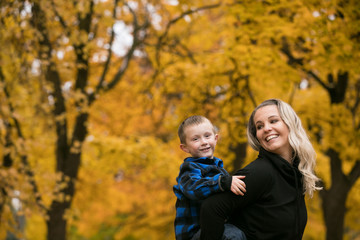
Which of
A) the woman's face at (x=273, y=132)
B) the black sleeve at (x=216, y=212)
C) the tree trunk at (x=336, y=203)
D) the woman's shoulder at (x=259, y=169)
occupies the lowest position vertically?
the black sleeve at (x=216, y=212)

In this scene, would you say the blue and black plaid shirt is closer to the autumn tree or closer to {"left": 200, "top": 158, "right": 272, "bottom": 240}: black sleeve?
{"left": 200, "top": 158, "right": 272, "bottom": 240}: black sleeve

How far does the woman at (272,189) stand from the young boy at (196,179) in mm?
71

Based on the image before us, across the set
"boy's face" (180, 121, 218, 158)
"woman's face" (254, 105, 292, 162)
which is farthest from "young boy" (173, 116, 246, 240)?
"woman's face" (254, 105, 292, 162)

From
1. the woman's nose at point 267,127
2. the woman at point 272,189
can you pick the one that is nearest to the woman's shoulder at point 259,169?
the woman at point 272,189

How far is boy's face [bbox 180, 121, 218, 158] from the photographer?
2627 mm

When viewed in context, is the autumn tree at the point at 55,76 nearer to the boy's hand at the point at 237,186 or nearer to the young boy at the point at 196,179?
the young boy at the point at 196,179

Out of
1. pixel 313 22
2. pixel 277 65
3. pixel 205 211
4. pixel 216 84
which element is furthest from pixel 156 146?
pixel 205 211

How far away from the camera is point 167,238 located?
45.2 feet

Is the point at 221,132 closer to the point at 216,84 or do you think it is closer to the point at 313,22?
the point at 216,84

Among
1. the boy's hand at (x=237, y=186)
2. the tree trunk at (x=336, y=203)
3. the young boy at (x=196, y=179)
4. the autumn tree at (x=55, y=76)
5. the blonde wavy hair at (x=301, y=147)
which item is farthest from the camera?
the tree trunk at (x=336, y=203)

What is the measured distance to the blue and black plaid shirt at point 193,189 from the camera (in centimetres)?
218

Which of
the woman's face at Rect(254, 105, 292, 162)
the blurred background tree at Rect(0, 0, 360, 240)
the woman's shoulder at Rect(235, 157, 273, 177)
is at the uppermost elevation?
the blurred background tree at Rect(0, 0, 360, 240)

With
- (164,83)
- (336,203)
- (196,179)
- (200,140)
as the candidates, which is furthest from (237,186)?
(164,83)

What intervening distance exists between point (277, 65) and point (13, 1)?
3.72 meters
